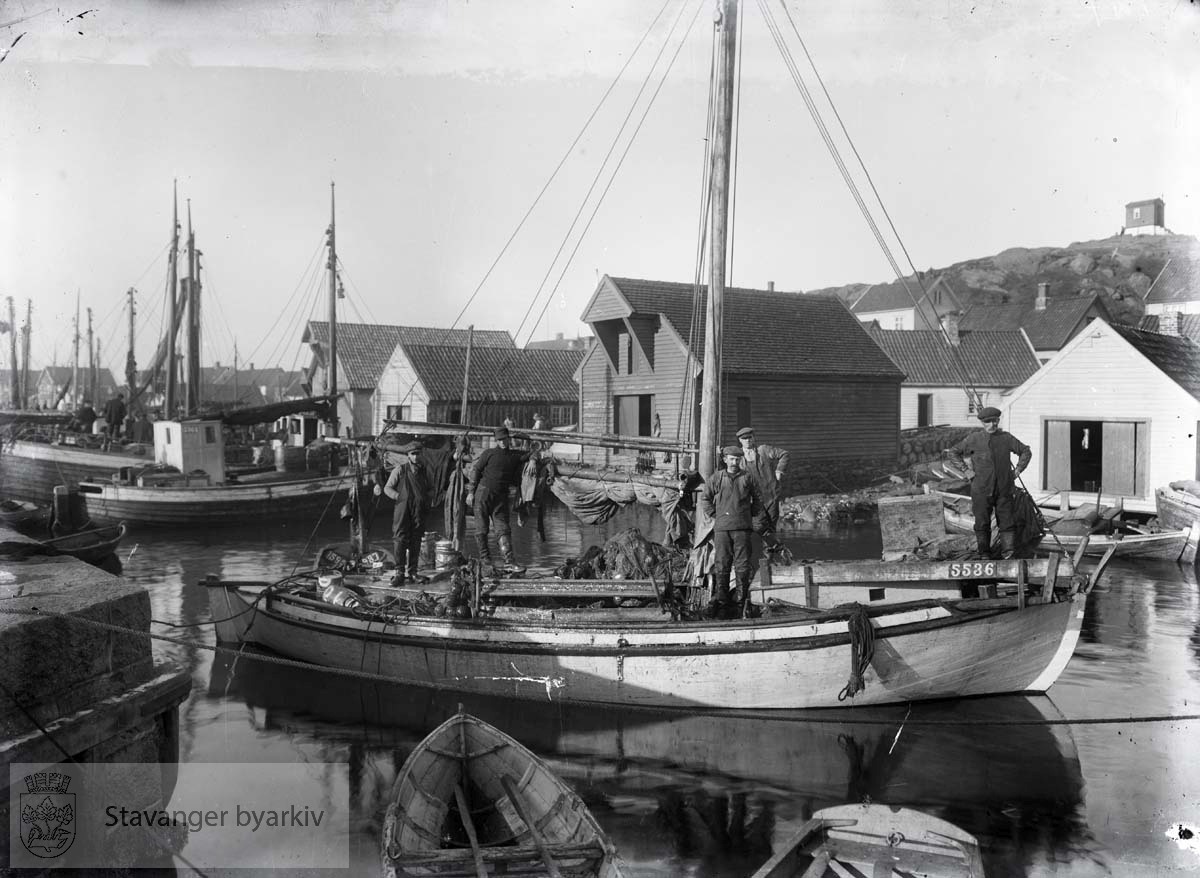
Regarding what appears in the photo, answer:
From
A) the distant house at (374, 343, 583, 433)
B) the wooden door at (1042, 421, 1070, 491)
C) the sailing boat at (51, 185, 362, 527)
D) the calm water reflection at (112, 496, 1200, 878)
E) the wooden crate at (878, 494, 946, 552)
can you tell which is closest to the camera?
the calm water reflection at (112, 496, 1200, 878)

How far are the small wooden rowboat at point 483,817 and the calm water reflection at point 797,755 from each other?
113 cm

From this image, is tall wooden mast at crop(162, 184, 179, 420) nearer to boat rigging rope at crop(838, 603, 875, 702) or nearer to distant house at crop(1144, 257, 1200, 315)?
boat rigging rope at crop(838, 603, 875, 702)

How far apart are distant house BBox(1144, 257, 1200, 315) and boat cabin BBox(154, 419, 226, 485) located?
46.1m

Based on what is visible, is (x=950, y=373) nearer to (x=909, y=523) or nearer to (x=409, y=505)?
(x=909, y=523)

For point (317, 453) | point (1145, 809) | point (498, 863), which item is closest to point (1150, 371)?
point (1145, 809)

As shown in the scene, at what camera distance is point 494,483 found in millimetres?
14000

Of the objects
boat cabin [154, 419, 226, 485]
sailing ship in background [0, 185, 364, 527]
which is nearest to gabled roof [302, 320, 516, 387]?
sailing ship in background [0, 185, 364, 527]

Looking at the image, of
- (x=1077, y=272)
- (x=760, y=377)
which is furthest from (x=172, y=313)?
(x=1077, y=272)

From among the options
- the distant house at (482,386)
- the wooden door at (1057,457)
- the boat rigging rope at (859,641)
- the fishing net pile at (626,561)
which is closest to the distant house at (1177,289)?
the wooden door at (1057,457)

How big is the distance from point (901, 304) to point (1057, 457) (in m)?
48.1

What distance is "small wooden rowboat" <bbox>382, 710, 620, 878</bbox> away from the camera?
598 cm

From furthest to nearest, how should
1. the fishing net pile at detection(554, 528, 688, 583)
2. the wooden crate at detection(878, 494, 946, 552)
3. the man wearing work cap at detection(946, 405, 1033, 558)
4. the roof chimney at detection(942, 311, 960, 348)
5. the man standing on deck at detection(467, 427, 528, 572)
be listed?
the roof chimney at detection(942, 311, 960, 348)
the wooden crate at detection(878, 494, 946, 552)
the man standing on deck at detection(467, 427, 528, 572)
the fishing net pile at detection(554, 528, 688, 583)
the man wearing work cap at detection(946, 405, 1033, 558)

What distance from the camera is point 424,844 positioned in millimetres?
6324

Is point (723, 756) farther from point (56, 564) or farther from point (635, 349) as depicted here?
point (635, 349)
